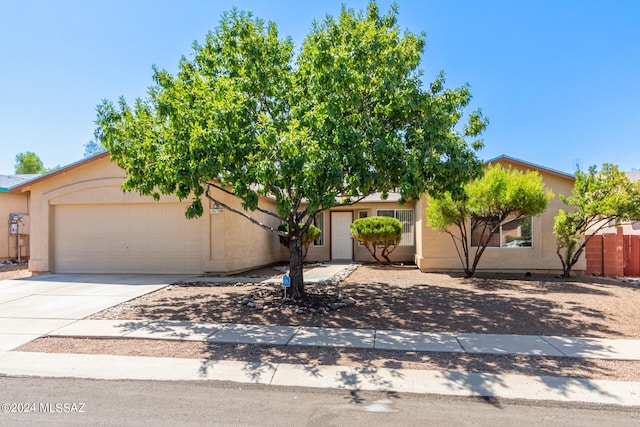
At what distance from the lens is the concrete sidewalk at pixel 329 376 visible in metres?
4.75

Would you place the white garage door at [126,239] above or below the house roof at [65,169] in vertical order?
below

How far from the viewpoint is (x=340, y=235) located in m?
19.9

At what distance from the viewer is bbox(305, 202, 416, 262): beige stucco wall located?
61.4ft

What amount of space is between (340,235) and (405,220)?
3196 mm

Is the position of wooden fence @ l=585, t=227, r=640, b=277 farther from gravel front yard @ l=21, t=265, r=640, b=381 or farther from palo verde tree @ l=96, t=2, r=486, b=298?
palo verde tree @ l=96, t=2, r=486, b=298

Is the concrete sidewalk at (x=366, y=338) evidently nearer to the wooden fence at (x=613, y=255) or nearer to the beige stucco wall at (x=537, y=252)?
the beige stucco wall at (x=537, y=252)

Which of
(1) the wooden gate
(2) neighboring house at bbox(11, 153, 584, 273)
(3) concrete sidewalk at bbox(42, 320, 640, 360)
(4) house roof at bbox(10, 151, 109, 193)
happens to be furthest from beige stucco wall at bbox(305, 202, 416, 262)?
(3) concrete sidewalk at bbox(42, 320, 640, 360)

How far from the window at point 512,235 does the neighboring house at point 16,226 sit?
2011 centimetres

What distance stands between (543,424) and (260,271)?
12454mm

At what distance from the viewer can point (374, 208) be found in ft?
62.0

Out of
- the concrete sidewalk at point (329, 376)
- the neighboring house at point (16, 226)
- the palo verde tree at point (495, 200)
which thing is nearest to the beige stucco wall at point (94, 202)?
the neighboring house at point (16, 226)

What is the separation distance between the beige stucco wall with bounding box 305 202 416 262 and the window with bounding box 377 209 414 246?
0.57 ft

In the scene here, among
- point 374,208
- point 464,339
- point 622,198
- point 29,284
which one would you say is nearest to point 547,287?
point 622,198

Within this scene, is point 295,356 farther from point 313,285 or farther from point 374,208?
point 374,208
